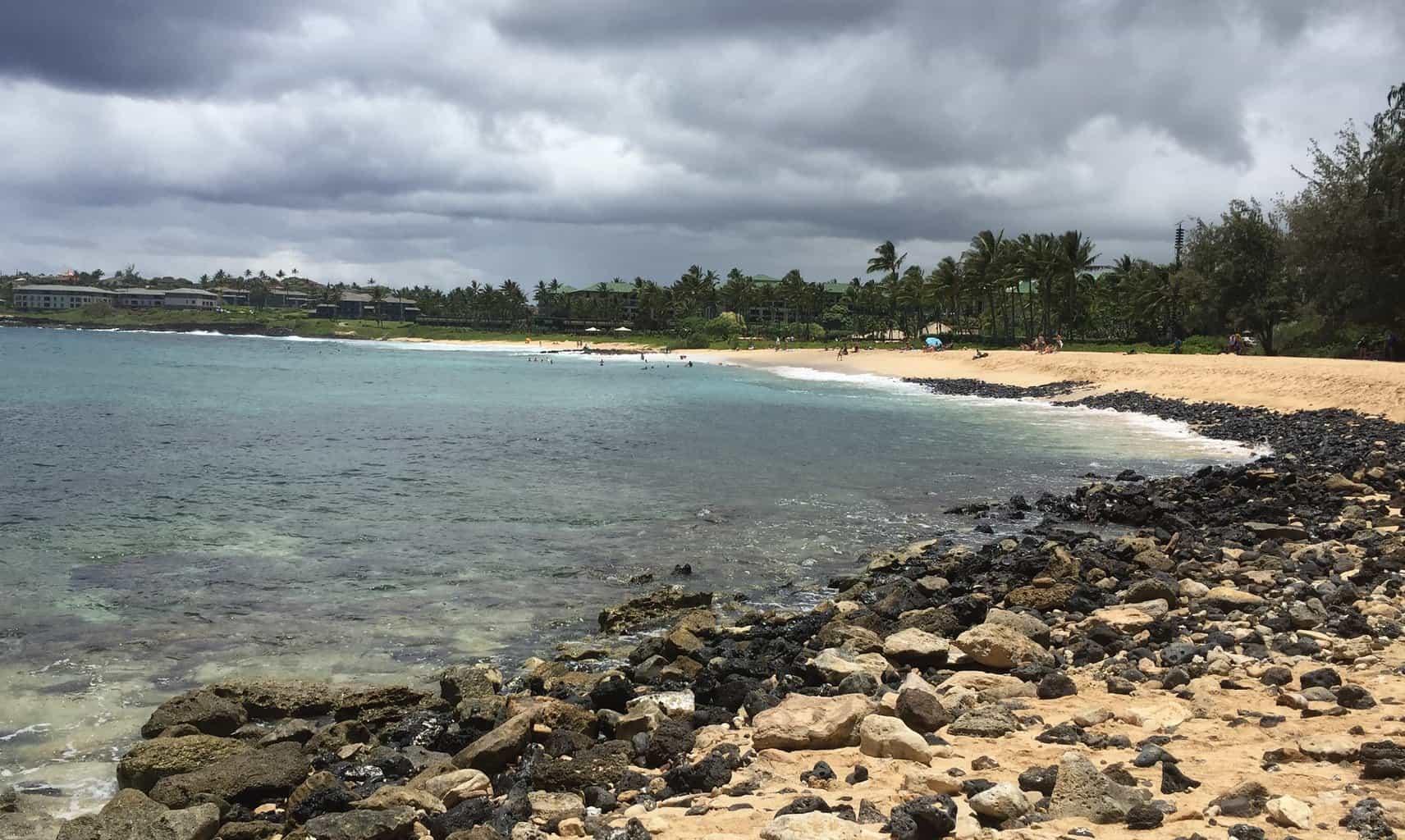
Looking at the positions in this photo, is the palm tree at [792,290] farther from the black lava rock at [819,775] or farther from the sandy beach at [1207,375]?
the black lava rock at [819,775]

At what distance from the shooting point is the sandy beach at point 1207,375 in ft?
122

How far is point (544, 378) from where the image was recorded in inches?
3194

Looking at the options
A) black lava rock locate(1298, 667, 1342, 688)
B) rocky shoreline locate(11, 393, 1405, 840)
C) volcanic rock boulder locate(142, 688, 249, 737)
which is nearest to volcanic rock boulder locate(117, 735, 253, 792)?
rocky shoreline locate(11, 393, 1405, 840)

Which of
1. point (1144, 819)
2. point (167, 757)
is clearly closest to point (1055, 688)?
point (1144, 819)

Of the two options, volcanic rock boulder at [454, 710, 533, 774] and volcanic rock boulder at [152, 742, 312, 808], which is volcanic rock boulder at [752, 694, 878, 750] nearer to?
volcanic rock boulder at [454, 710, 533, 774]

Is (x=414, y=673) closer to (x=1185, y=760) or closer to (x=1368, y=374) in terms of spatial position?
(x=1185, y=760)

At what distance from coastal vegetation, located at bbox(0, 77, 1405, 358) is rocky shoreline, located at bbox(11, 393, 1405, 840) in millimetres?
42326

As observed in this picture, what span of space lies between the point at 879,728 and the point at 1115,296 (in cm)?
11868

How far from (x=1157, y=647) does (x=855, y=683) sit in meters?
3.15

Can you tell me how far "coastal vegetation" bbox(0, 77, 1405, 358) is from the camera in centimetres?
4688

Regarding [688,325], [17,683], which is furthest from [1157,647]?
[688,325]

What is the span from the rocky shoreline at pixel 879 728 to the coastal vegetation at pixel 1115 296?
4233 centimetres

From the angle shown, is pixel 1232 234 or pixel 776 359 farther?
pixel 776 359

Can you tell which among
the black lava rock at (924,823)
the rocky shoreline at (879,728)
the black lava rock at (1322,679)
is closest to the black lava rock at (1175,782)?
the rocky shoreline at (879,728)
